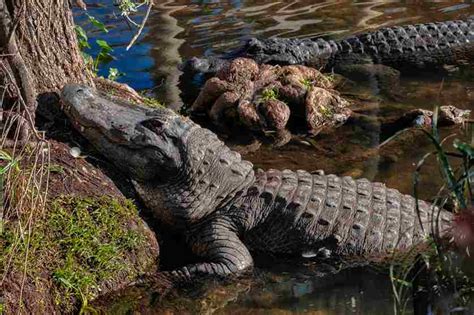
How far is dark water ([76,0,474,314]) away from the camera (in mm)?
4551

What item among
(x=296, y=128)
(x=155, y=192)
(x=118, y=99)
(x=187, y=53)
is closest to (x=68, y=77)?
(x=118, y=99)

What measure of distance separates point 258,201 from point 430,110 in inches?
123

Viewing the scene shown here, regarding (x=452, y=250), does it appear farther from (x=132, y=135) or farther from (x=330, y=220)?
(x=132, y=135)

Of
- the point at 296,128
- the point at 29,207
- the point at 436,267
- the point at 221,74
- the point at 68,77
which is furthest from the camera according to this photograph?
the point at 221,74

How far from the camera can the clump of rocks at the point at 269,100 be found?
7426 millimetres

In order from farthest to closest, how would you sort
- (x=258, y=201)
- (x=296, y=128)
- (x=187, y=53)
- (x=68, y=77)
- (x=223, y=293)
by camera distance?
(x=187, y=53) → (x=296, y=128) → (x=68, y=77) → (x=258, y=201) → (x=223, y=293)

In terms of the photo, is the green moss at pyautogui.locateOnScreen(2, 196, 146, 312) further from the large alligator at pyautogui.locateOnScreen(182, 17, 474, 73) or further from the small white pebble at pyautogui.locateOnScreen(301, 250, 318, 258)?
the large alligator at pyautogui.locateOnScreen(182, 17, 474, 73)

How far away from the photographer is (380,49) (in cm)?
1004

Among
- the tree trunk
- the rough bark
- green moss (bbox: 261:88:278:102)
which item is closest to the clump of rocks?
green moss (bbox: 261:88:278:102)

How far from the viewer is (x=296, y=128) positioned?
24.6 ft

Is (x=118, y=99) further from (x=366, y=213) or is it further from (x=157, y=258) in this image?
(x=366, y=213)

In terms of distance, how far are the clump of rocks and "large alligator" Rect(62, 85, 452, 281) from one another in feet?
7.25

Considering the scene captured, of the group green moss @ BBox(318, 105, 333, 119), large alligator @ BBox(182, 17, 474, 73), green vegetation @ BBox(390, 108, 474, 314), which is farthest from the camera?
large alligator @ BBox(182, 17, 474, 73)

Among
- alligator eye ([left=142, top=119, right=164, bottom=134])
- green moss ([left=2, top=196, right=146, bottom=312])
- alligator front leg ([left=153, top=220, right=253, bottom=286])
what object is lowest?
alligator front leg ([left=153, top=220, right=253, bottom=286])
